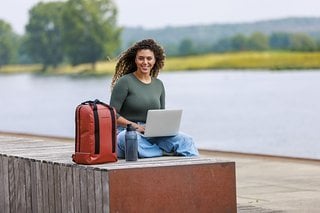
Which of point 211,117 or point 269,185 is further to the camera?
point 211,117

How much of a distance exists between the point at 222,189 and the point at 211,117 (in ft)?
73.3

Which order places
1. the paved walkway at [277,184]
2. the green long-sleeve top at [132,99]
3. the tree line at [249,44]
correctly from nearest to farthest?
the green long-sleeve top at [132,99] < the paved walkway at [277,184] < the tree line at [249,44]

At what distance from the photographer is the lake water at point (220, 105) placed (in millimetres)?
22109

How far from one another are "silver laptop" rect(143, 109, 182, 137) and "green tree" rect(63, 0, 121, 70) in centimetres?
2462

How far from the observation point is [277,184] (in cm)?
1107

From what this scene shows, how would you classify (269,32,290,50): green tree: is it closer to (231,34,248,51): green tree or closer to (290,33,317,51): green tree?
(290,33,317,51): green tree

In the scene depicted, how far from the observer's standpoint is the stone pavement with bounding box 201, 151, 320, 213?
373 inches

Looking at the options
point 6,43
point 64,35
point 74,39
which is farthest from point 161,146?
point 6,43

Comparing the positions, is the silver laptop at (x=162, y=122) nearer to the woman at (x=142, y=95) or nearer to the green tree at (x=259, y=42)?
the woman at (x=142, y=95)

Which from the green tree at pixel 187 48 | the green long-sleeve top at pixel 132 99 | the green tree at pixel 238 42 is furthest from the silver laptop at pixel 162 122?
the green tree at pixel 238 42

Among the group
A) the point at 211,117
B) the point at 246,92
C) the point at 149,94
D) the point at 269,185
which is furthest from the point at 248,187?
the point at 246,92

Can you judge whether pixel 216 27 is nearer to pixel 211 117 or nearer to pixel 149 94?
pixel 211 117

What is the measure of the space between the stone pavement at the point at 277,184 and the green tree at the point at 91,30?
64.5ft

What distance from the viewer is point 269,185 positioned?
434 inches
